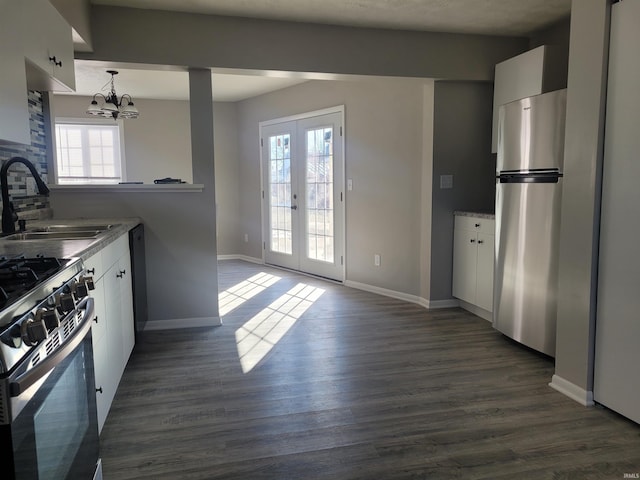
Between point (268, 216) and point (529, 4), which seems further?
point (268, 216)

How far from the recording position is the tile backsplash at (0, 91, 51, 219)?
2.75 m

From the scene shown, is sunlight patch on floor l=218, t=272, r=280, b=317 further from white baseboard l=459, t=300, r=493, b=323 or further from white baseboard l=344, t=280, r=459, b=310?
white baseboard l=459, t=300, r=493, b=323

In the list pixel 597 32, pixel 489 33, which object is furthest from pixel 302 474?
pixel 489 33

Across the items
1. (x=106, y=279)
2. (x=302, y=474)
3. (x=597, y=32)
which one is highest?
(x=597, y=32)

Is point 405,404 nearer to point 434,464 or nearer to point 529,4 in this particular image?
point 434,464

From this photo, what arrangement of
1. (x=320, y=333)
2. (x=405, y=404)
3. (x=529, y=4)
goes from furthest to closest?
(x=320, y=333), (x=529, y=4), (x=405, y=404)

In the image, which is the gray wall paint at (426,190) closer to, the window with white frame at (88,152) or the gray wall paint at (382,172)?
the gray wall paint at (382,172)

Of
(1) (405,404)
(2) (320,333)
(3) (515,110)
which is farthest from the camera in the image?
(2) (320,333)

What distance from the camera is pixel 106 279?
90.0 inches

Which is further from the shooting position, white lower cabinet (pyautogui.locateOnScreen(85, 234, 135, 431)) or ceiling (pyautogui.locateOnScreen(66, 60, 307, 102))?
ceiling (pyautogui.locateOnScreen(66, 60, 307, 102))

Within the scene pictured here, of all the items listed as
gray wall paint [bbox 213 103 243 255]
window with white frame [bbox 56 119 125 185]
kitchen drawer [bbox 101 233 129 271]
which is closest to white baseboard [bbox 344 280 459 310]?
gray wall paint [bbox 213 103 243 255]

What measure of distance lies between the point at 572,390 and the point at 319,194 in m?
3.79

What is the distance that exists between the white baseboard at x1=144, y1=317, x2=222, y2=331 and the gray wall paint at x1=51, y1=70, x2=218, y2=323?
0.02 meters

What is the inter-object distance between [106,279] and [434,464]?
1.76 meters
